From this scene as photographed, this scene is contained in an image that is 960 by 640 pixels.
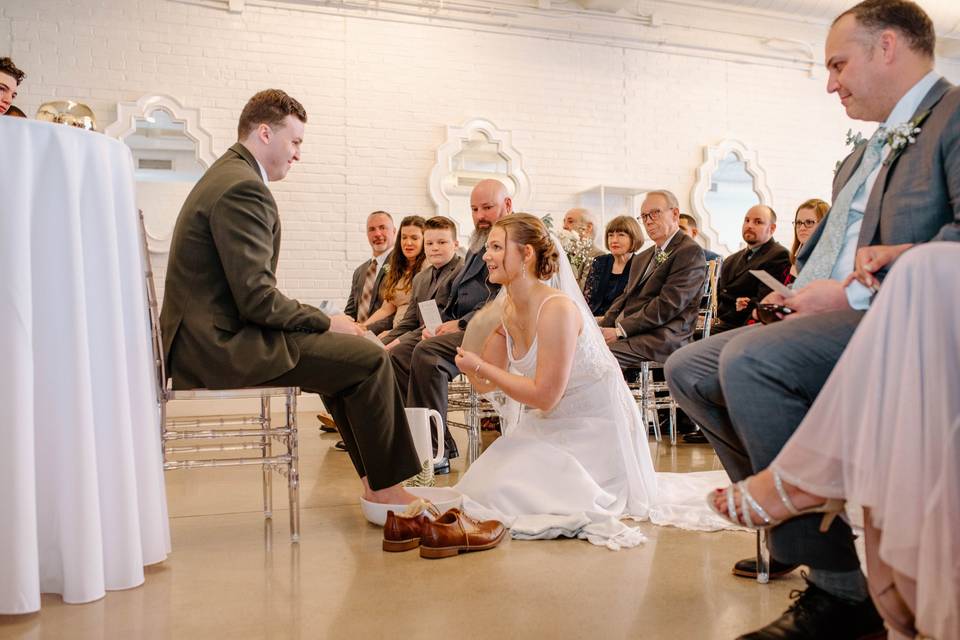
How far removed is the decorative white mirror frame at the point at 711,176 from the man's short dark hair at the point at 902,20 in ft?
23.9

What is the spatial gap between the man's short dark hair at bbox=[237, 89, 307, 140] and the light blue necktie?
191cm

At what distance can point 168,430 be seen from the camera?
2898mm

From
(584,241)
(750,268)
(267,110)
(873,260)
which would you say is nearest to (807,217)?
(750,268)

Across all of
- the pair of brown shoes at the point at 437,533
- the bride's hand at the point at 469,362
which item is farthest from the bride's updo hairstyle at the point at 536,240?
the pair of brown shoes at the point at 437,533

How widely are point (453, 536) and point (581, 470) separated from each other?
0.72 m

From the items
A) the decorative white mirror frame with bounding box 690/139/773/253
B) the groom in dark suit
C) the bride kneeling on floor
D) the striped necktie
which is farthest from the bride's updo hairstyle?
the decorative white mirror frame with bounding box 690/139/773/253

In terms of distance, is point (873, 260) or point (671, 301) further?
point (671, 301)

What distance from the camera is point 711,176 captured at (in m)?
9.14

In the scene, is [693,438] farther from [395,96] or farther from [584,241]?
[395,96]

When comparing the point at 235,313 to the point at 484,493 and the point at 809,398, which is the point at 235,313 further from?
the point at 809,398

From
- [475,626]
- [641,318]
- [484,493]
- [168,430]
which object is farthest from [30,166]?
[641,318]

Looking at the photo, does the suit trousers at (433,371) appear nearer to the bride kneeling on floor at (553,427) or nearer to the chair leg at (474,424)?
the chair leg at (474,424)

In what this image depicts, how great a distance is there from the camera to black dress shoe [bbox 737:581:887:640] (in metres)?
1.75

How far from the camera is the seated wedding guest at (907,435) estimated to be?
1314mm
